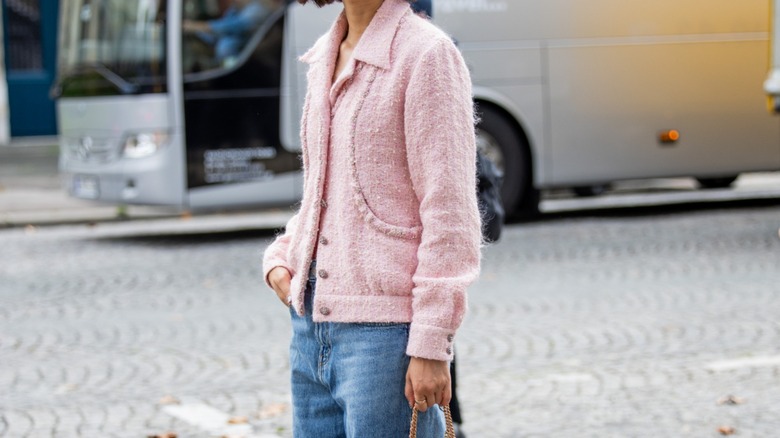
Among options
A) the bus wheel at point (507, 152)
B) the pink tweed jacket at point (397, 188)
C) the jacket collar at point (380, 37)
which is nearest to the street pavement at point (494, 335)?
the bus wheel at point (507, 152)

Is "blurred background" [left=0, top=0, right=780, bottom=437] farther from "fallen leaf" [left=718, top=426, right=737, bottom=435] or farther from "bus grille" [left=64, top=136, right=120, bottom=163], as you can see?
"fallen leaf" [left=718, top=426, right=737, bottom=435]

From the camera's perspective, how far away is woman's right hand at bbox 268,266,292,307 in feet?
8.57

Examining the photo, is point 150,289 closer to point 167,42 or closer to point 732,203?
point 167,42

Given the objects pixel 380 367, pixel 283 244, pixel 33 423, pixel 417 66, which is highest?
pixel 417 66

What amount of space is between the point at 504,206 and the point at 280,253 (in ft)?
30.0

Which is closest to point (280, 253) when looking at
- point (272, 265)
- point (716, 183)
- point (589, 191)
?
point (272, 265)

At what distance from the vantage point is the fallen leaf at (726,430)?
4832mm

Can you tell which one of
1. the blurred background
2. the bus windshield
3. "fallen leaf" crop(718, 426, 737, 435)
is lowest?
"fallen leaf" crop(718, 426, 737, 435)

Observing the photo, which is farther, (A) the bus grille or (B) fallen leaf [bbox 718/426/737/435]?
(A) the bus grille

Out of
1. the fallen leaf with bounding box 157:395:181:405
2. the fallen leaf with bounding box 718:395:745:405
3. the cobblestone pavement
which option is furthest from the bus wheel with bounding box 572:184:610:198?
the fallen leaf with bounding box 157:395:181:405

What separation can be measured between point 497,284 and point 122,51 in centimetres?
465

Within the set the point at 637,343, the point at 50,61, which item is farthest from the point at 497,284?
the point at 50,61

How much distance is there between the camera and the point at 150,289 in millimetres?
8680

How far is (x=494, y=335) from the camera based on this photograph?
6.86 m
